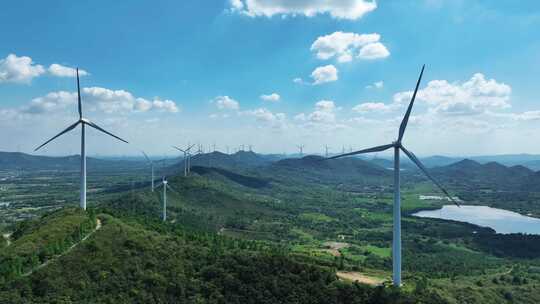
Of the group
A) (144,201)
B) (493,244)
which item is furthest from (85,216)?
(493,244)

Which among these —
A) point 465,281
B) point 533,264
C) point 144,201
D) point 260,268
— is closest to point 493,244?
point 533,264

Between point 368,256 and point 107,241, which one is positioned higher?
point 107,241

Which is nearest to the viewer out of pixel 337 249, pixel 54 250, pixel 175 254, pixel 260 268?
pixel 54 250

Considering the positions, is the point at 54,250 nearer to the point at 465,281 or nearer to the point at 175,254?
the point at 175,254

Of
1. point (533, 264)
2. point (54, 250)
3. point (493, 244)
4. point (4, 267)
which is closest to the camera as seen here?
point (4, 267)

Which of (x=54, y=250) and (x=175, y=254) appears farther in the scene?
(x=175, y=254)

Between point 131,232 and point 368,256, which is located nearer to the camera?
point 131,232

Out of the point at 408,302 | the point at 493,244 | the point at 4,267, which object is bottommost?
the point at 493,244

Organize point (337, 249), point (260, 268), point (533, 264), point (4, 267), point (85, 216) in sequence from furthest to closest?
point (337, 249) → point (533, 264) → point (85, 216) → point (260, 268) → point (4, 267)

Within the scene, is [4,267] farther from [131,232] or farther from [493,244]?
[493,244]
